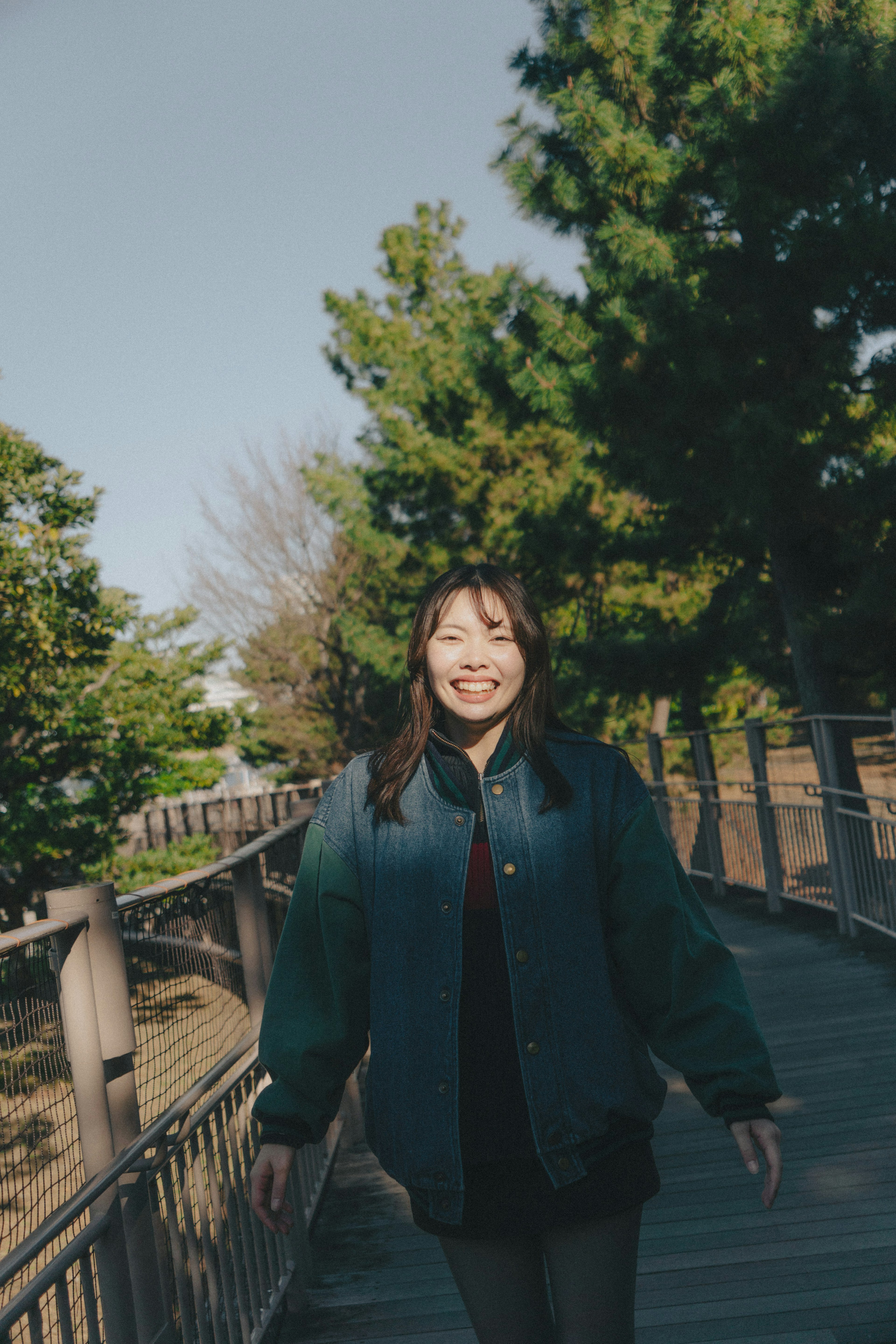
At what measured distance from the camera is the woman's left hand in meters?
1.55

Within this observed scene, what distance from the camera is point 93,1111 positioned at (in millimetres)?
1966

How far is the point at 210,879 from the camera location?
9.47 feet

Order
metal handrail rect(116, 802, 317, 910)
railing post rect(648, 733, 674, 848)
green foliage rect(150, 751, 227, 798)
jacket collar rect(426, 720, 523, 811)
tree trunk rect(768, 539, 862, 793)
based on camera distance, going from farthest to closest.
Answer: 1. green foliage rect(150, 751, 227, 798)
2. railing post rect(648, 733, 674, 848)
3. tree trunk rect(768, 539, 862, 793)
4. metal handrail rect(116, 802, 317, 910)
5. jacket collar rect(426, 720, 523, 811)

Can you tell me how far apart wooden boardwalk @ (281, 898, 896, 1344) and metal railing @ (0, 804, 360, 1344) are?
0.24 meters

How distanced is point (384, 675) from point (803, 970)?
17.5 m

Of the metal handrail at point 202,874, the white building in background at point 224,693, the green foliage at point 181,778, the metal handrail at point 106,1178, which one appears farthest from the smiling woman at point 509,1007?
the white building in background at point 224,693

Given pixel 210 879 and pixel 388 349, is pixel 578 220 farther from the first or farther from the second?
pixel 388 349

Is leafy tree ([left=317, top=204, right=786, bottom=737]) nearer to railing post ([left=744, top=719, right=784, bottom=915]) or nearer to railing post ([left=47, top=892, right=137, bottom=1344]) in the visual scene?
railing post ([left=744, top=719, right=784, bottom=915])

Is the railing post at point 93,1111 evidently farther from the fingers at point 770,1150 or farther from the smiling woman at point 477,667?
the fingers at point 770,1150

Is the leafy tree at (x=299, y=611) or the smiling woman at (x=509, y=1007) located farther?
the leafy tree at (x=299, y=611)

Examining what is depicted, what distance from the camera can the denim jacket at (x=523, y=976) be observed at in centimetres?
157

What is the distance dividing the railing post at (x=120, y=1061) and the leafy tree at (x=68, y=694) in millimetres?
9282

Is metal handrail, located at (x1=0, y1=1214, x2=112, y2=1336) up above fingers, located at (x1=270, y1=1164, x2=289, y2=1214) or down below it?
below

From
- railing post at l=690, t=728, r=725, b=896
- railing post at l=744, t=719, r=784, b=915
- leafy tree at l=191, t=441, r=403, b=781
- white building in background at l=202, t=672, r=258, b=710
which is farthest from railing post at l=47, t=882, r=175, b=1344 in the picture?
leafy tree at l=191, t=441, r=403, b=781
